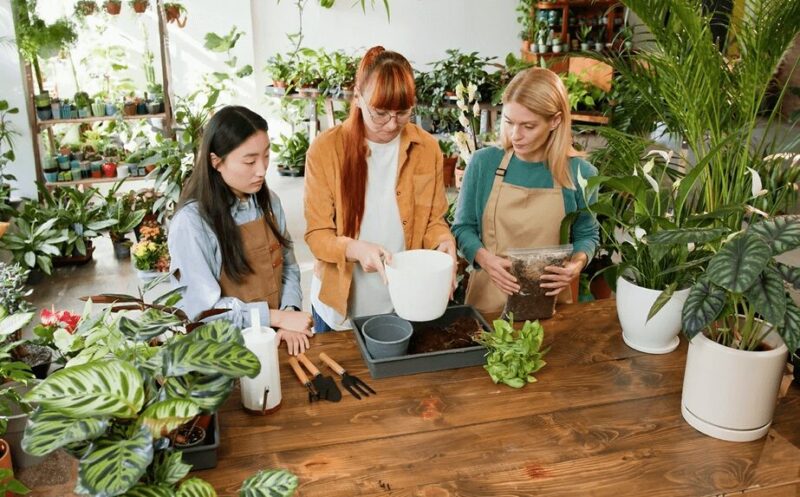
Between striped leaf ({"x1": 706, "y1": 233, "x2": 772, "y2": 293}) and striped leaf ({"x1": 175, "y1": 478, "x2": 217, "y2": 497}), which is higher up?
striped leaf ({"x1": 706, "y1": 233, "x2": 772, "y2": 293})

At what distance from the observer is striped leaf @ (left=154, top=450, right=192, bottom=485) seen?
94 centimetres

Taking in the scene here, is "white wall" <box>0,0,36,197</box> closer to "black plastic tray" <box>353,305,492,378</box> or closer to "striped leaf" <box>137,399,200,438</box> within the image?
"black plastic tray" <box>353,305,492,378</box>

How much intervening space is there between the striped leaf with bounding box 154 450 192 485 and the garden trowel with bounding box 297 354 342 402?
1.77ft

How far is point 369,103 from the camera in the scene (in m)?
1.90

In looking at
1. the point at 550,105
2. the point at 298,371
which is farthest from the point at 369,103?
the point at 298,371

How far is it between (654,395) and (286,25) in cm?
706

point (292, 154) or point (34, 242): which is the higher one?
point (292, 154)

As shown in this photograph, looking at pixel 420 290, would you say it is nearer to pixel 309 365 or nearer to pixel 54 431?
pixel 309 365

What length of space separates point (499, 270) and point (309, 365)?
0.62 m

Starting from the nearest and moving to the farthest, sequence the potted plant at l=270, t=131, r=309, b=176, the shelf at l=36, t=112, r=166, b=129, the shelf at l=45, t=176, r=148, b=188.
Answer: the shelf at l=36, t=112, r=166, b=129
the shelf at l=45, t=176, r=148, b=188
the potted plant at l=270, t=131, r=309, b=176

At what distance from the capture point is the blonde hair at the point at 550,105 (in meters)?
2.04

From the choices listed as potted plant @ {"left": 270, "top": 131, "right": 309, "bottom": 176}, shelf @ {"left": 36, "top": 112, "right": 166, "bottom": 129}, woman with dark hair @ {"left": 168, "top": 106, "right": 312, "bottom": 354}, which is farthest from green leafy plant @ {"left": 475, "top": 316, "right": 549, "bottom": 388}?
potted plant @ {"left": 270, "top": 131, "right": 309, "bottom": 176}

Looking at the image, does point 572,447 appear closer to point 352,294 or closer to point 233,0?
point 352,294

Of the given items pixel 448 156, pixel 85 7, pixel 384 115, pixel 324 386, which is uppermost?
pixel 85 7
